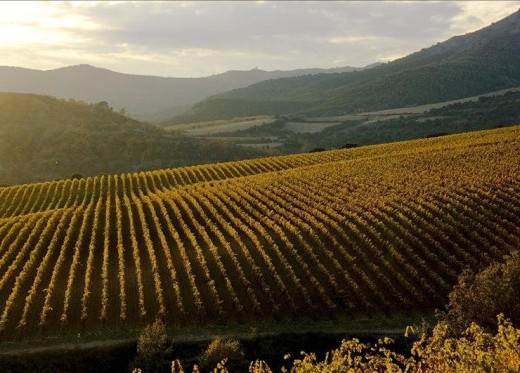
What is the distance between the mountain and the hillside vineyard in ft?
212

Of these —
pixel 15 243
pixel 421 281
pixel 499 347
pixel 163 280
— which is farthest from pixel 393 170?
pixel 499 347

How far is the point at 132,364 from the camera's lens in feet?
92.0

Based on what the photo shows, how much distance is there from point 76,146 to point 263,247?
104211mm

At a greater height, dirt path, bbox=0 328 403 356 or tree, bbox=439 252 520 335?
tree, bbox=439 252 520 335

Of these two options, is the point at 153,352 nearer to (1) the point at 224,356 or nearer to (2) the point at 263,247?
(1) the point at 224,356

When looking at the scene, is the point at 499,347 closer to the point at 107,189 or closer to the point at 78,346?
the point at 78,346

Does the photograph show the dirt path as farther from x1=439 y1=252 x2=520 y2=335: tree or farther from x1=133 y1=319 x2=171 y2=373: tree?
x1=439 y1=252 x2=520 y2=335: tree

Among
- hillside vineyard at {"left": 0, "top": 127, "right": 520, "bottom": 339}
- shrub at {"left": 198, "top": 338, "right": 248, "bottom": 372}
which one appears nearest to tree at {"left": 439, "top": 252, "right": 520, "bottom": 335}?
hillside vineyard at {"left": 0, "top": 127, "right": 520, "bottom": 339}

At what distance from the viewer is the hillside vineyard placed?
32.8m

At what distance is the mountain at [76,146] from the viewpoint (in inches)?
4852

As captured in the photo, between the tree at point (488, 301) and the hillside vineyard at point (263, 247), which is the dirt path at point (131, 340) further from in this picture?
the tree at point (488, 301)

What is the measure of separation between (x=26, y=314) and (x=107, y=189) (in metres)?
37.3

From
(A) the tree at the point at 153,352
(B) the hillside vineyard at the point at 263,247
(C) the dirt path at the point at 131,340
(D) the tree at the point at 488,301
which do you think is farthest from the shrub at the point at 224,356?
(D) the tree at the point at 488,301

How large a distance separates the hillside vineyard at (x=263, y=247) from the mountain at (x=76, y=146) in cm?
6465
